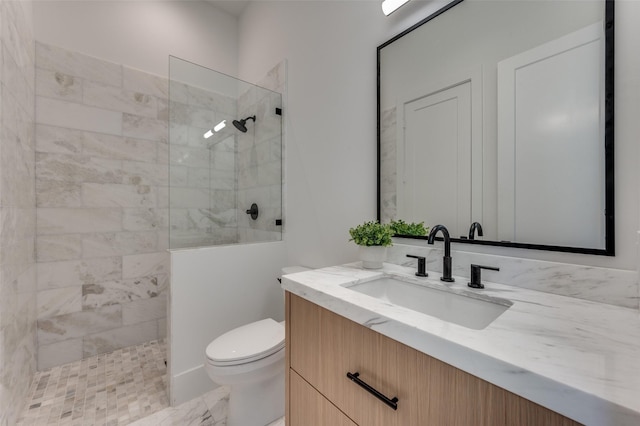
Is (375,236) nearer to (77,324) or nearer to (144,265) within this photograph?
(144,265)

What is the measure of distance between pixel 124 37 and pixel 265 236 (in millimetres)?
2050

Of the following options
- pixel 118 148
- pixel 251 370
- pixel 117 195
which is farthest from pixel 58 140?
pixel 251 370

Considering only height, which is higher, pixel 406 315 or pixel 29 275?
pixel 406 315

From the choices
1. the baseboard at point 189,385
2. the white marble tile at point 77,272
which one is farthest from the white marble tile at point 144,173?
the baseboard at point 189,385

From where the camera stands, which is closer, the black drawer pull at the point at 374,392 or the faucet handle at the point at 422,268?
the black drawer pull at the point at 374,392

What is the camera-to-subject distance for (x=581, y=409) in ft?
1.35

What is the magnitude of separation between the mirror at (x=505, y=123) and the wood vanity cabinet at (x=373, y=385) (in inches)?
25.2

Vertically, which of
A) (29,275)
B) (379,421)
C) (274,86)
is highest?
(274,86)

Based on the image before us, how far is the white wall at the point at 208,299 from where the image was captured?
1642mm

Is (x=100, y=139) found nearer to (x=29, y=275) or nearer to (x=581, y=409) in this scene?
(x=29, y=275)

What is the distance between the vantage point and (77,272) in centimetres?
208

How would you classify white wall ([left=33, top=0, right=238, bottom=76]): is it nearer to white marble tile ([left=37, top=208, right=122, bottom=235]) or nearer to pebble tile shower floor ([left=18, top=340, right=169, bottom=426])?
white marble tile ([left=37, top=208, right=122, bottom=235])

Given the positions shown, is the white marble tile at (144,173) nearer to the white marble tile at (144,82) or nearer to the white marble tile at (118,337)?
the white marble tile at (144,82)

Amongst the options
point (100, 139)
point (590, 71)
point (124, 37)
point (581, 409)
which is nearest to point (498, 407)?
point (581, 409)
